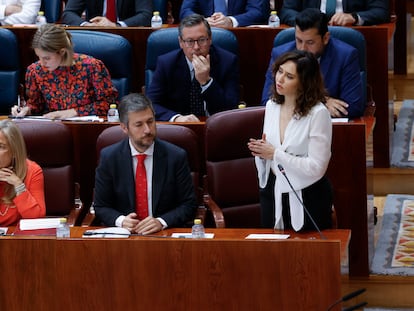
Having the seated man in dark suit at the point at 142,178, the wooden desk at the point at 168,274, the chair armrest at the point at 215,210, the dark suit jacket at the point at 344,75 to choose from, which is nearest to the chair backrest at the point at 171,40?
the dark suit jacket at the point at 344,75

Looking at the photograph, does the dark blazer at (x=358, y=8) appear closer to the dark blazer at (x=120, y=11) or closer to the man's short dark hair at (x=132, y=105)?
the dark blazer at (x=120, y=11)

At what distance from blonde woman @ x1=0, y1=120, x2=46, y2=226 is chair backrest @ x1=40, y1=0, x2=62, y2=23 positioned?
5.95ft

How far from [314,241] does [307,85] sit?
637mm

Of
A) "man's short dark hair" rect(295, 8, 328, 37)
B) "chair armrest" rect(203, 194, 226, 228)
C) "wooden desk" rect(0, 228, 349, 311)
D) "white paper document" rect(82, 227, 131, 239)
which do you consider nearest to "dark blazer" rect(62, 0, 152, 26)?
"man's short dark hair" rect(295, 8, 328, 37)

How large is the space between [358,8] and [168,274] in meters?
2.22

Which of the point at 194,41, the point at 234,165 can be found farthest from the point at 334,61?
the point at 234,165

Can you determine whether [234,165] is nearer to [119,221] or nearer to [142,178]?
[142,178]

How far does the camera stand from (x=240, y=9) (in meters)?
4.72

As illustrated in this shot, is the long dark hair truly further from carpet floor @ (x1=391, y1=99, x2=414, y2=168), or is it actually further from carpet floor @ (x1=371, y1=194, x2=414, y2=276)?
carpet floor @ (x1=391, y1=99, x2=414, y2=168)

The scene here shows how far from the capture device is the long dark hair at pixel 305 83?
3.02 metres

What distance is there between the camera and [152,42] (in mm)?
4168

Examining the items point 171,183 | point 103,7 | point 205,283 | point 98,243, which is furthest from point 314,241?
point 103,7

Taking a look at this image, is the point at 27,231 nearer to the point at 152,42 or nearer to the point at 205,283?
the point at 205,283

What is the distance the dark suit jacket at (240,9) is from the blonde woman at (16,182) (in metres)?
1.61
